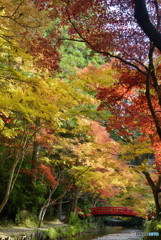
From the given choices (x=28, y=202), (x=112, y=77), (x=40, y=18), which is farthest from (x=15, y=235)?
(x=40, y=18)

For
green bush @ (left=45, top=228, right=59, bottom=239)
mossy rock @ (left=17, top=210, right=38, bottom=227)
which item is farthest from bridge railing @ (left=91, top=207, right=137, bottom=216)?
green bush @ (left=45, top=228, right=59, bottom=239)

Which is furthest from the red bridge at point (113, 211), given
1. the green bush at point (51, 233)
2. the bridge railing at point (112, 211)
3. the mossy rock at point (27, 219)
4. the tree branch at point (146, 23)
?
the tree branch at point (146, 23)

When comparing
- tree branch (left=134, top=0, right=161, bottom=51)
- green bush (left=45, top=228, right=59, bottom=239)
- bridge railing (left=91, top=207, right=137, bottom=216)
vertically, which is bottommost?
green bush (left=45, top=228, right=59, bottom=239)

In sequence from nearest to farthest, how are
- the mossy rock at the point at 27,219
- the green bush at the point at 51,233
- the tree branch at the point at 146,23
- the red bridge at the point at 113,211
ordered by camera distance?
the tree branch at the point at 146,23 → the green bush at the point at 51,233 → the mossy rock at the point at 27,219 → the red bridge at the point at 113,211

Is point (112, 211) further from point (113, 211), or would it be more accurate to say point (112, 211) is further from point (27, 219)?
point (27, 219)

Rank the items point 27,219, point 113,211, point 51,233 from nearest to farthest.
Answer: point 51,233, point 27,219, point 113,211

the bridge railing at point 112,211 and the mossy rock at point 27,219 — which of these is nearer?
the mossy rock at point 27,219

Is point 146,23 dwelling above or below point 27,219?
above

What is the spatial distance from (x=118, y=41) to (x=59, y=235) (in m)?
9.99

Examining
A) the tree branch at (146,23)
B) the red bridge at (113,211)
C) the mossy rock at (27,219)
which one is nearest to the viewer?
the tree branch at (146,23)

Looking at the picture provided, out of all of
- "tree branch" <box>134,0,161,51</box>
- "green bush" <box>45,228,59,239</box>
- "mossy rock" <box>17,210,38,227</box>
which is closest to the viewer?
"tree branch" <box>134,0,161,51</box>

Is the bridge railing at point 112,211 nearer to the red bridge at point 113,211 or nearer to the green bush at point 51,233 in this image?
the red bridge at point 113,211

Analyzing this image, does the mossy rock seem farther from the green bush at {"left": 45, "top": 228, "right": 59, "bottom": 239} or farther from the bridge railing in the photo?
the bridge railing

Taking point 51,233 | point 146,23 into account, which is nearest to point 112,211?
point 51,233
